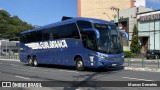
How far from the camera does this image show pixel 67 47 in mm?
25062

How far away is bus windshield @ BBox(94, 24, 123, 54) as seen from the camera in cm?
2183

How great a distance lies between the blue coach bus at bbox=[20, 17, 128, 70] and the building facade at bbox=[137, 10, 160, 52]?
1434 inches

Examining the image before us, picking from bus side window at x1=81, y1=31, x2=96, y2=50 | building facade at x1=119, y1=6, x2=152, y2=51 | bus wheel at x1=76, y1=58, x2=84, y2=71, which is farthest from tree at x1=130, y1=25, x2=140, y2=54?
bus side window at x1=81, y1=31, x2=96, y2=50

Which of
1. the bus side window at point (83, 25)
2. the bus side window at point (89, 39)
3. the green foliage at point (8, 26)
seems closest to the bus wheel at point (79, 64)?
the bus side window at point (89, 39)

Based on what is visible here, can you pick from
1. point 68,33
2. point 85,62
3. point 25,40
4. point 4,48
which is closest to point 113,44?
point 85,62

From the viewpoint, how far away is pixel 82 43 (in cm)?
2298

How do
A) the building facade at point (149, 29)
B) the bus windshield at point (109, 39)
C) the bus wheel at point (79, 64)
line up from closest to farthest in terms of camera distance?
the bus windshield at point (109, 39) → the bus wheel at point (79, 64) → the building facade at point (149, 29)

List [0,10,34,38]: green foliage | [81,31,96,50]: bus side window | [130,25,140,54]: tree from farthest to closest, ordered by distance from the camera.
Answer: [0,10,34,38]: green foliage
[130,25,140,54]: tree
[81,31,96,50]: bus side window

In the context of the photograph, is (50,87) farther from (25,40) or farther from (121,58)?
(25,40)

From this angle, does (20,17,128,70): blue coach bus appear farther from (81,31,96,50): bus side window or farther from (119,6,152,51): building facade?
(119,6,152,51): building facade

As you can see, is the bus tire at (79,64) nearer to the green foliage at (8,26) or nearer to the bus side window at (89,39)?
the bus side window at (89,39)

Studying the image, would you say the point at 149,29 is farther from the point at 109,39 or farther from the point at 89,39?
the point at 89,39

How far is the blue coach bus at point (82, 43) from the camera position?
21.9 metres

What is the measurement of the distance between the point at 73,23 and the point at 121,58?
4.29 m
